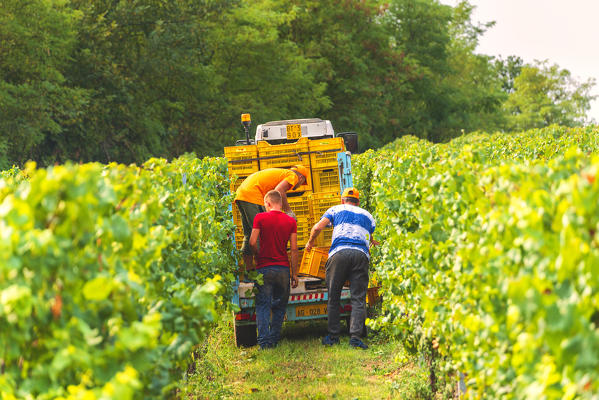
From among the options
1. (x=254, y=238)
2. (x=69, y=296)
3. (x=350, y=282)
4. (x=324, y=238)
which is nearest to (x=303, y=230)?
(x=324, y=238)

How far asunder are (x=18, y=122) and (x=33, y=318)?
2956 centimetres

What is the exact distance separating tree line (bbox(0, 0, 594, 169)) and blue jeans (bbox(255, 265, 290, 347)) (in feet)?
72.5

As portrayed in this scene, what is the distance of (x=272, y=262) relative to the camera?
372 inches

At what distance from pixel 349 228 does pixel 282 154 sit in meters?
1.82

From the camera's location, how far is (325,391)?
757cm

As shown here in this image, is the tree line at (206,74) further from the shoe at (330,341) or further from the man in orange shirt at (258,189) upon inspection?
the shoe at (330,341)

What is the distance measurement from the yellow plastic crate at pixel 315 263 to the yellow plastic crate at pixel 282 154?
130 cm

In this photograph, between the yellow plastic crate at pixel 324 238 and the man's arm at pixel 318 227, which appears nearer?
the man's arm at pixel 318 227

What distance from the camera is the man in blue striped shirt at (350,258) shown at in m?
9.17

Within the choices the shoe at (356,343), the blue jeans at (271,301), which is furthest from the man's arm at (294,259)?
the shoe at (356,343)

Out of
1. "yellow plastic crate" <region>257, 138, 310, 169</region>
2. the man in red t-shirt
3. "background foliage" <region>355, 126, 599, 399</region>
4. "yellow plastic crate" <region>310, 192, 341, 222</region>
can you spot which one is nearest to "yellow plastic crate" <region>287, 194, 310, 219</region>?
"yellow plastic crate" <region>310, 192, 341, 222</region>

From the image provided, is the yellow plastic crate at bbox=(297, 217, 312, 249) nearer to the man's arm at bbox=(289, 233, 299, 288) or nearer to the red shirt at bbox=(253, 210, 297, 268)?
the man's arm at bbox=(289, 233, 299, 288)

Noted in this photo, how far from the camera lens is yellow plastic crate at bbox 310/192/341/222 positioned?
10.3 meters

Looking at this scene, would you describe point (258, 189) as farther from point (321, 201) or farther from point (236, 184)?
point (321, 201)
